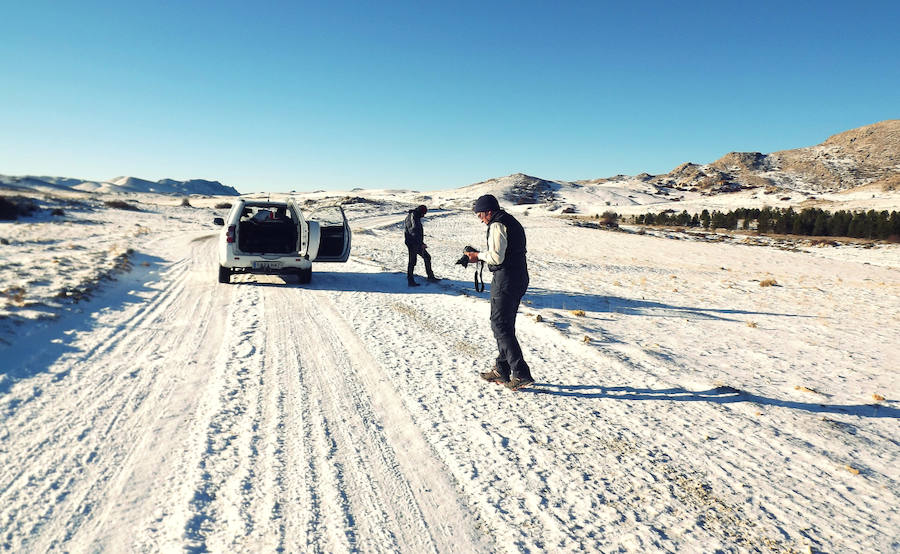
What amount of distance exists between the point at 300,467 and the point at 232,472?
434 mm

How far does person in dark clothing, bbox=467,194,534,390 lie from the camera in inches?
181

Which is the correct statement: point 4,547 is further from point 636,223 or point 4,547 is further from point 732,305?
point 636,223

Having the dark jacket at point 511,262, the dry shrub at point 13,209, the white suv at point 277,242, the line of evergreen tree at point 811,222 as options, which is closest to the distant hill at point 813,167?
the line of evergreen tree at point 811,222

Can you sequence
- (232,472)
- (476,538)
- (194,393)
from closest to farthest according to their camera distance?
(476,538) → (232,472) → (194,393)

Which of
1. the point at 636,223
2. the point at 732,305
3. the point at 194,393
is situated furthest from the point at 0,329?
the point at 636,223

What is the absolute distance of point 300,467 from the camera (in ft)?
10.6

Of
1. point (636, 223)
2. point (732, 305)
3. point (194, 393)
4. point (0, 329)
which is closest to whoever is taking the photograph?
point (194, 393)

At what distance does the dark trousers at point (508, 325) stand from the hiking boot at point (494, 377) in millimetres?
140

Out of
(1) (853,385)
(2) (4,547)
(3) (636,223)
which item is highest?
(3) (636,223)

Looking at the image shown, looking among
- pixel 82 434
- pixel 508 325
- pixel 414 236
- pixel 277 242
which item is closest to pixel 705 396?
pixel 508 325

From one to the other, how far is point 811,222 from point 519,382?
43.9m

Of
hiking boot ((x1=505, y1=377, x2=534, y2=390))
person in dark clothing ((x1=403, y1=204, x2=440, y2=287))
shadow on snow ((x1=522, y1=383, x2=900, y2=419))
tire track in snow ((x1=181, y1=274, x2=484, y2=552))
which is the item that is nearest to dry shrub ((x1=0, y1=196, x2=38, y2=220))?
person in dark clothing ((x1=403, y1=204, x2=440, y2=287))

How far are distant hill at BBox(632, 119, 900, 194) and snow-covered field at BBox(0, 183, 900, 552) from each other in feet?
317

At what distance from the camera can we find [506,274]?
15.3ft
